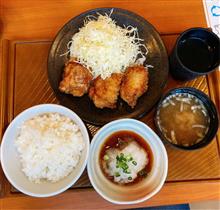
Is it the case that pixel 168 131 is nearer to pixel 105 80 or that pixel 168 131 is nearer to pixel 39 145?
pixel 105 80

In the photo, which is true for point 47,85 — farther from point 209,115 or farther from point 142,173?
point 209,115

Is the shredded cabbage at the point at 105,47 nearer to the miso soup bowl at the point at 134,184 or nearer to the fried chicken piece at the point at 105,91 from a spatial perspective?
the fried chicken piece at the point at 105,91

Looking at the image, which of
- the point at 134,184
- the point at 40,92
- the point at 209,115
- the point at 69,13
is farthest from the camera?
the point at 69,13

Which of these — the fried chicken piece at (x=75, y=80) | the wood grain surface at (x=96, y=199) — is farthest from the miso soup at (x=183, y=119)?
the fried chicken piece at (x=75, y=80)

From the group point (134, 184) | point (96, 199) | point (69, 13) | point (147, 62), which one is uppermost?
point (69, 13)

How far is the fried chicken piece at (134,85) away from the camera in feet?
5.24

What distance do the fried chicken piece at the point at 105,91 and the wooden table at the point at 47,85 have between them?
8.5 inches

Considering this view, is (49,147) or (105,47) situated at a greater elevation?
(105,47)

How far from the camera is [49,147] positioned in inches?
58.4

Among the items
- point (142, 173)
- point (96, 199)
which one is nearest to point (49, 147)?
point (96, 199)

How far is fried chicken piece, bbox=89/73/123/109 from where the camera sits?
160 centimetres

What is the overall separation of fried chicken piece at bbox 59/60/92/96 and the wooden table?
5.6 inches

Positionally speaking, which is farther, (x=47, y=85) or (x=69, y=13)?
(x=69, y=13)

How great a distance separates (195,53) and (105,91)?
52 cm
